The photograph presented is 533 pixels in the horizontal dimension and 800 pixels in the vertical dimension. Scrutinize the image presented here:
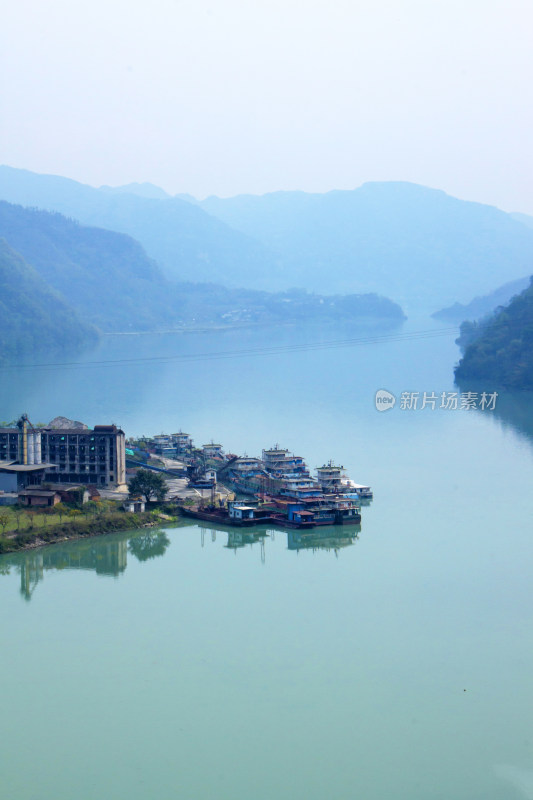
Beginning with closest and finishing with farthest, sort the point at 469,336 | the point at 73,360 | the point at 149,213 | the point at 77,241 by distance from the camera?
the point at 73,360 < the point at 469,336 < the point at 77,241 < the point at 149,213

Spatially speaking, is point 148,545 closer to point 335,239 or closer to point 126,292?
point 126,292

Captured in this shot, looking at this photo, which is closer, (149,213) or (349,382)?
(349,382)

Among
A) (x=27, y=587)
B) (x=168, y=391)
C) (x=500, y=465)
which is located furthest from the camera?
(x=168, y=391)

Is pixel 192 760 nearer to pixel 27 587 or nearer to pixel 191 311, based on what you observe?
pixel 27 587

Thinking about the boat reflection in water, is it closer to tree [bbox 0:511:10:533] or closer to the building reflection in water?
the building reflection in water

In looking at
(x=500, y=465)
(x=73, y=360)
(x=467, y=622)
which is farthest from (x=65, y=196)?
(x=467, y=622)

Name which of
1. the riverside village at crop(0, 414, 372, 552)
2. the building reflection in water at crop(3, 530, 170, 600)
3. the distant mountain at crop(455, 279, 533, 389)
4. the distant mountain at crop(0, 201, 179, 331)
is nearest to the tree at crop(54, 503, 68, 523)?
the riverside village at crop(0, 414, 372, 552)
